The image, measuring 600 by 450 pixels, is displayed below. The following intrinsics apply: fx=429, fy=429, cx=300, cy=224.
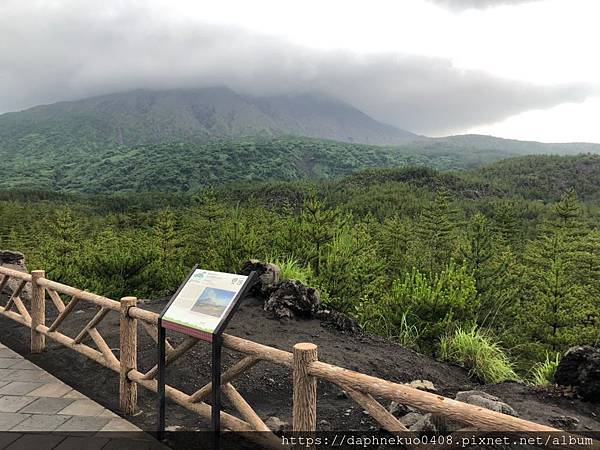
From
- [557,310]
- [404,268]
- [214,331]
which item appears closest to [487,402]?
[214,331]

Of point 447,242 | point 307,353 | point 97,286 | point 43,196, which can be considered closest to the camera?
point 307,353

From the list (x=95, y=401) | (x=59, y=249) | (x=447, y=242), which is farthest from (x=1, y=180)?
(x=95, y=401)

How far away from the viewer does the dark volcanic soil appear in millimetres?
4688

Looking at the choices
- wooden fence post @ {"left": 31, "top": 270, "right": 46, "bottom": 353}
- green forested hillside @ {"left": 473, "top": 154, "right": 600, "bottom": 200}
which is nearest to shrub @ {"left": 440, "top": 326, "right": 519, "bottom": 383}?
wooden fence post @ {"left": 31, "top": 270, "right": 46, "bottom": 353}

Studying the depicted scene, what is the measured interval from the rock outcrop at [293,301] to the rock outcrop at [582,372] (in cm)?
398

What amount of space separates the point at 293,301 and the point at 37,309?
4064 millimetres

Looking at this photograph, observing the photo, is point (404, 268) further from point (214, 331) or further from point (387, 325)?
point (214, 331)

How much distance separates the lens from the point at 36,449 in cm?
Answer: 365

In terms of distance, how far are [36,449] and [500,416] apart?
3694mm

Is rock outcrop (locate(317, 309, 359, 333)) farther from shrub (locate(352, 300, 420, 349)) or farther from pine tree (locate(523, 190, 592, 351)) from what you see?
pine tree (locate(523, 190, 592, 351))

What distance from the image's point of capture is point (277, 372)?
595cm

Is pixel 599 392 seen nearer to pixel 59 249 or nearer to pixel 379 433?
pixel 379 433

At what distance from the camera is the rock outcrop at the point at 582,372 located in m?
5.16

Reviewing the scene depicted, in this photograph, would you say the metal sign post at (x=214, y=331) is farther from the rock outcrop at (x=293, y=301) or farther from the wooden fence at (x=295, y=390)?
the rock outcrop at (x=293, y=301)
